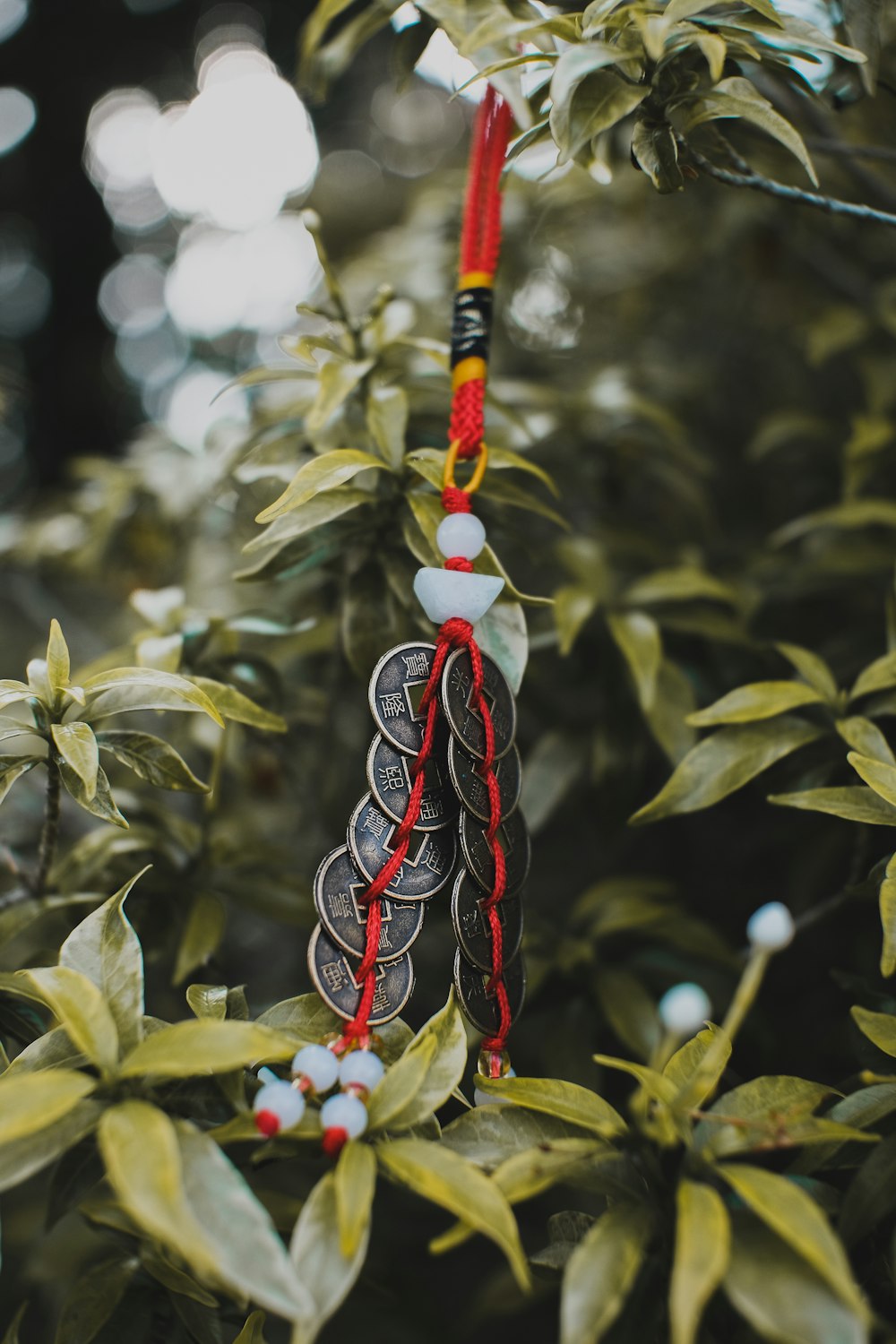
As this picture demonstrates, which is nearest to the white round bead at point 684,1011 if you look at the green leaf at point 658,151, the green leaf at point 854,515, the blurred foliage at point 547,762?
the blurred foliage at point 547,762

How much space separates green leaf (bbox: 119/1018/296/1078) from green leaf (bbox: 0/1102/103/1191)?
0.03 meters

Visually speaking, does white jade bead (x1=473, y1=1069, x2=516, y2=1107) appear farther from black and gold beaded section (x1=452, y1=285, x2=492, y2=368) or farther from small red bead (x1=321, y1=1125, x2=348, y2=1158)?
black and gold beaded section (x1=452, y1=285, x2=492, y2=368)

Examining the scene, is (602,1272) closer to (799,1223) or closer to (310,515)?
(799,1223)

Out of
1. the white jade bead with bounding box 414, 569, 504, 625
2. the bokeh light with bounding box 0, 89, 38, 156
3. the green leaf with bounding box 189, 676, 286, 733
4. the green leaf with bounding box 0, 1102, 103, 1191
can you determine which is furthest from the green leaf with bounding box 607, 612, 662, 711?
the bokeh light with bounding box 0, 89, 38, 156

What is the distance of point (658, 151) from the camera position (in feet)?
2.17

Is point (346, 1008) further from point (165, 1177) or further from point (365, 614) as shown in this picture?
point (365, 614)

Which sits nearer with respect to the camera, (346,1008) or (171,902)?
(346,1008)

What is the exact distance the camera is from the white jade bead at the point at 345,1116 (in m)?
0.50

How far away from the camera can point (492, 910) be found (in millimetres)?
624

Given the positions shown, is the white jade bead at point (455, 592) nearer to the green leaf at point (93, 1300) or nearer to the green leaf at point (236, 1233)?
the green leaf at point (236, 1233)

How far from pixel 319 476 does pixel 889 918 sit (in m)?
0.50

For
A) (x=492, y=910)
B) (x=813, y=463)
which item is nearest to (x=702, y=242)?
(x=813, y=463)

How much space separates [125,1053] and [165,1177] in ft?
Answer: 0.41

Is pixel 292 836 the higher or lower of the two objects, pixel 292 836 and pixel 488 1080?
the lower
